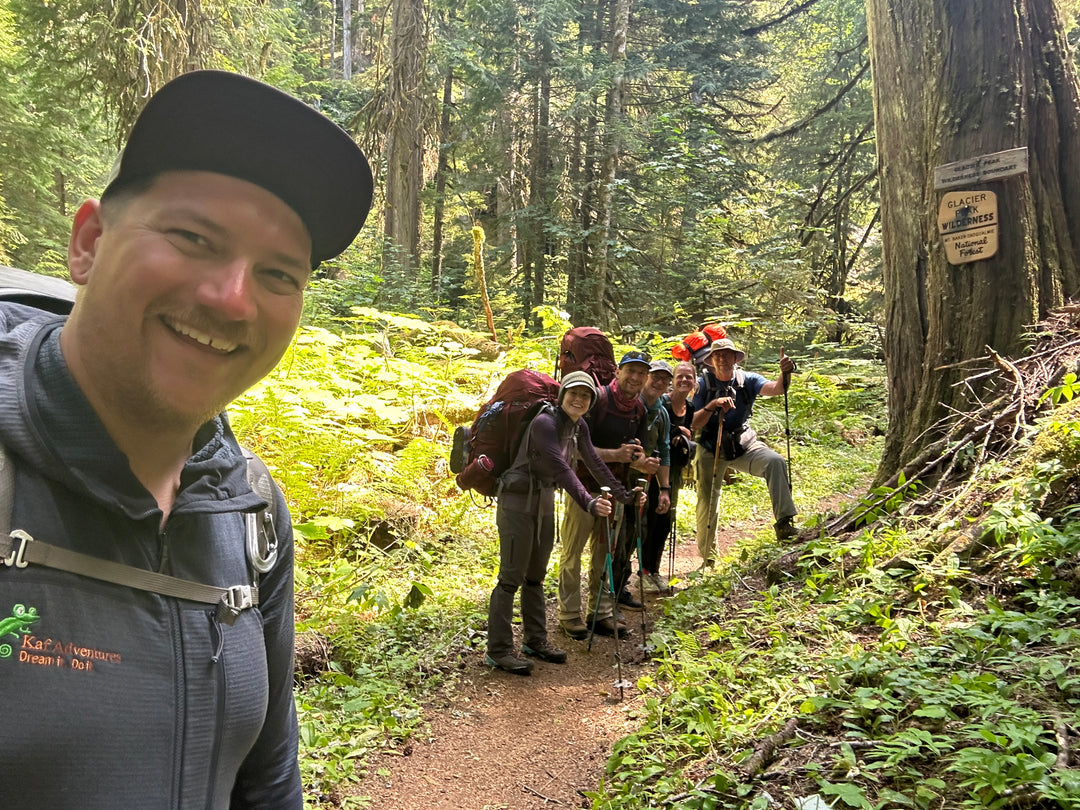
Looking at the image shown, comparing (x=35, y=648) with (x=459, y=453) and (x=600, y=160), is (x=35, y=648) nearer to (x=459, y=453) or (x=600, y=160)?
(x=459, y=453)

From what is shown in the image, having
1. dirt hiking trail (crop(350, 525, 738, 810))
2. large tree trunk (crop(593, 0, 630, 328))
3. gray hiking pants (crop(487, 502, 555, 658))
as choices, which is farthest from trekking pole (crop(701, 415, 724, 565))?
large tree trunk (crop(593, 0, 630, 328))

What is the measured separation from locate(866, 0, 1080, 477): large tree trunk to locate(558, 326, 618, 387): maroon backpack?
2.45 m

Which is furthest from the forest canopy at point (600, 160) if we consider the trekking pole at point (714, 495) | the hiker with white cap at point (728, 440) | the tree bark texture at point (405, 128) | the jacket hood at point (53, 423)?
the jacket hood at point (53, 423)

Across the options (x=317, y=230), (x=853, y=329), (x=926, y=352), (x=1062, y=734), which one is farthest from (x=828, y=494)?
(x=317, y=230)

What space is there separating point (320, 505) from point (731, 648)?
4.17m

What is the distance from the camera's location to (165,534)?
111 cm

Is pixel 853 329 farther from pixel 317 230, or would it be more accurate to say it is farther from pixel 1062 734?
pixel 317 230

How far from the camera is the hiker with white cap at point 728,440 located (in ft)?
21.6

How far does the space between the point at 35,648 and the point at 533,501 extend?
4428 mm

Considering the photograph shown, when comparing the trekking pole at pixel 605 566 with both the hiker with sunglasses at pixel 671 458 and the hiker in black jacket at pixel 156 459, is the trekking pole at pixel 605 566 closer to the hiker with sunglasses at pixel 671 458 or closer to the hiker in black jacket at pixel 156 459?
the hiker with sunglasses at pixel 671 458

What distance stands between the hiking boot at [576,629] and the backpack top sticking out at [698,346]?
3.01 m

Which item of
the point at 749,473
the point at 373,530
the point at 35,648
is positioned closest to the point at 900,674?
the point at 35,648

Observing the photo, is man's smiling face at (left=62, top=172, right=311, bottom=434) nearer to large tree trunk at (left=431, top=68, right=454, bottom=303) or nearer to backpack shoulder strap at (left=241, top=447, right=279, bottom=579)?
backpack shoulder strap at (left=241, top=447, right=279, bottom=579)

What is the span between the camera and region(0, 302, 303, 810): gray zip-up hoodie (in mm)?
881
